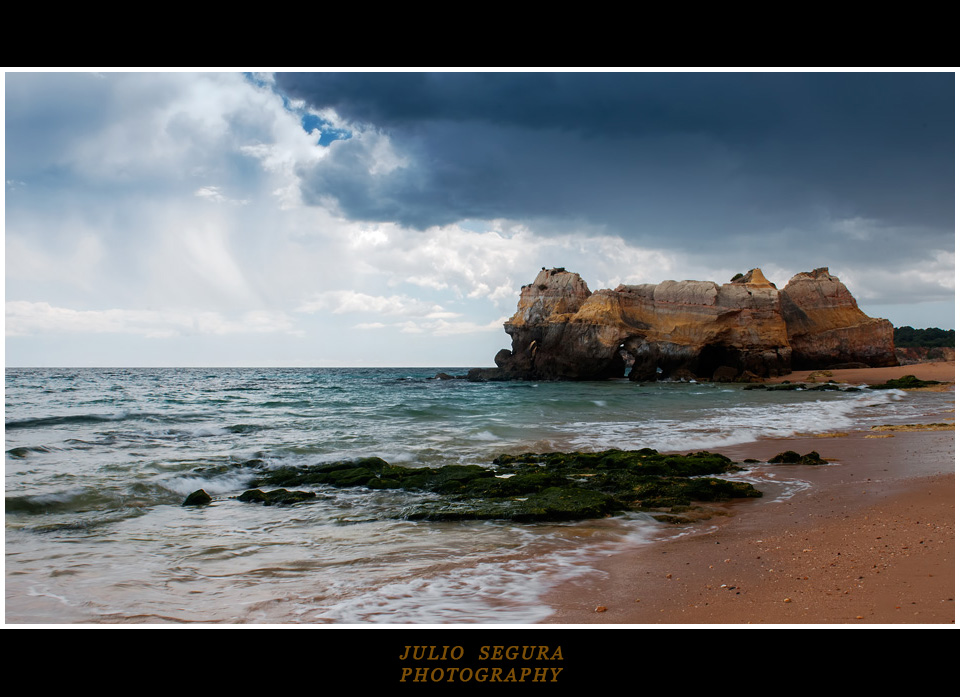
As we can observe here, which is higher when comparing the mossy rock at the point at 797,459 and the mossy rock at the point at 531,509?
the mossy rock at the point at 797,459

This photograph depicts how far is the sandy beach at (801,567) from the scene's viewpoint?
3266 millimetres

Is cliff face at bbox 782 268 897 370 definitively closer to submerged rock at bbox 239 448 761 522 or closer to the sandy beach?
submerged rock at bbox 239 448 761 522

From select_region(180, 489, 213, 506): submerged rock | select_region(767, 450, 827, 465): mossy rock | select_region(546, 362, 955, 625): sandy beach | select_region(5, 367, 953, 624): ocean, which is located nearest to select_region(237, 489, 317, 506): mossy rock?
select_region(5, 367, 953, 624): ocean

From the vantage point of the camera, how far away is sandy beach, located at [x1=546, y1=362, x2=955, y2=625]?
3266 millimetres

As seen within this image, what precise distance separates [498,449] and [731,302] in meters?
31.7

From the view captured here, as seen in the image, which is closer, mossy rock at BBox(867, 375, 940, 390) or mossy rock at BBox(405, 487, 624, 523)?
mossy rock at BBox(405, 487, 624, 523)

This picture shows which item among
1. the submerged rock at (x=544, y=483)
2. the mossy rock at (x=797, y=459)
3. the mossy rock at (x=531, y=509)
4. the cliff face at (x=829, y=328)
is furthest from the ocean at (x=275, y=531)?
the cliff face at (x=829, y=328)

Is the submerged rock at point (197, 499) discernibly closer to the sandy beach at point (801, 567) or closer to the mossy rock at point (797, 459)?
the sandy beach at point (801, 567)

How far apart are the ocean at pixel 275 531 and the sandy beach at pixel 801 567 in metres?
0.40

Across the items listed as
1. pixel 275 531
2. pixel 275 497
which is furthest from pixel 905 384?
pixel 275 531

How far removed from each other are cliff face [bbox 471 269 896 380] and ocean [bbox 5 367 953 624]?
23.1m
